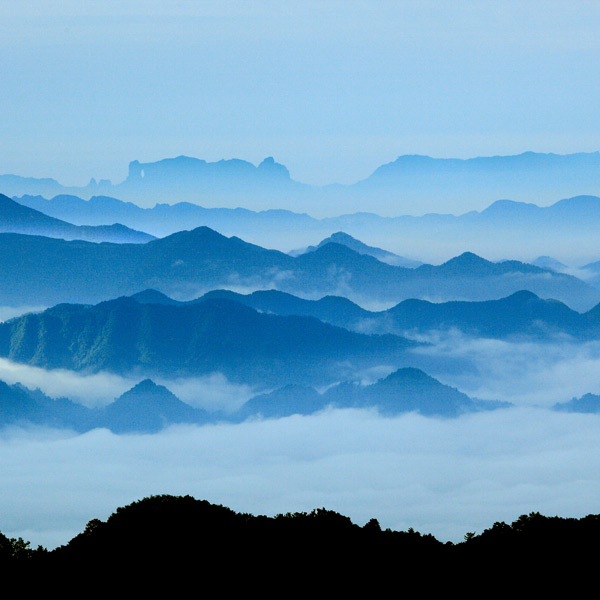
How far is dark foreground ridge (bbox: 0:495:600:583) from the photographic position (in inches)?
2095

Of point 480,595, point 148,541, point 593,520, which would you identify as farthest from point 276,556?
point 593,520

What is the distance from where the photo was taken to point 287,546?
56438 mm

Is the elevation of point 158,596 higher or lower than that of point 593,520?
lower

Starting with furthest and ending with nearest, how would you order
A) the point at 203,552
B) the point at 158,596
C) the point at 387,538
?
the point at 387,538 < the point at 203,552 < the point at 158,596

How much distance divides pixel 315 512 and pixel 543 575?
16.1 meters

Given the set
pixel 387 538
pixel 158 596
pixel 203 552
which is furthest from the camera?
pixel 387 538

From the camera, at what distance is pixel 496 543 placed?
5803 cm

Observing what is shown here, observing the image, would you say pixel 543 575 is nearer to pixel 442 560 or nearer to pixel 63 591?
pixel 442 560

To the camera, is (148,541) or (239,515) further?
(239,515)

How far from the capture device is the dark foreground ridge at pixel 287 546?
175 feet

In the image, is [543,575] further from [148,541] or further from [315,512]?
[148,541]

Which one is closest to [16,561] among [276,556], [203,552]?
[203,552]

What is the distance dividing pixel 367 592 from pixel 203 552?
9735mm

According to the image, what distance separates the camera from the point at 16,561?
186ft
